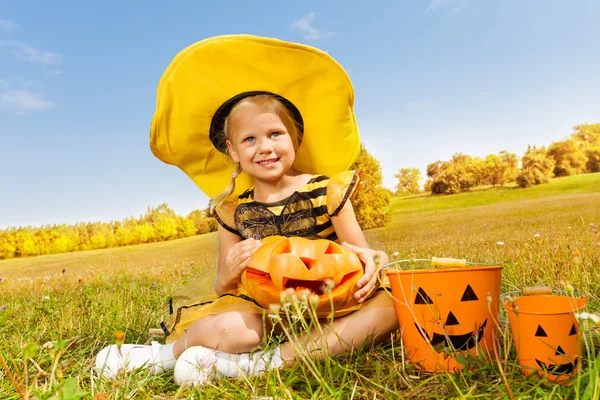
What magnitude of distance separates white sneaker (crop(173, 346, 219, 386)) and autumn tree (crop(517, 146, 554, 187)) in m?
21.4

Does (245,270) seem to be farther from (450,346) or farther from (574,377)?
(574,377)

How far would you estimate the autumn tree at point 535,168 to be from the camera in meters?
20.7

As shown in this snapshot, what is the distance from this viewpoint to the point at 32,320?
3697 millimetres

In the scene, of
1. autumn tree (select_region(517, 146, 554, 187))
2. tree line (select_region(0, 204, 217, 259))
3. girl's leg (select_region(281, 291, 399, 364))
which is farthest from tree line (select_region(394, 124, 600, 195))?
girl's leg (select_region(281, 291, 399, 364))

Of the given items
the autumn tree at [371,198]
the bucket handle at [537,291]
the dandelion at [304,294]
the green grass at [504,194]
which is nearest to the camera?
the dandelion at [304,294]

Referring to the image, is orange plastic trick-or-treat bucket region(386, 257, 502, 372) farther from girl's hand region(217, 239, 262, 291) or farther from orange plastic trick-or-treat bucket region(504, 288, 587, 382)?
girl's hand region(217, 239, 262, 291)

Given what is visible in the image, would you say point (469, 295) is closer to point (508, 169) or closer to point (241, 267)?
point (241, 267)

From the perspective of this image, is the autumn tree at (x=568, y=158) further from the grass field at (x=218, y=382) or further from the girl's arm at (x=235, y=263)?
the girl's arm at (x=235, y=263)

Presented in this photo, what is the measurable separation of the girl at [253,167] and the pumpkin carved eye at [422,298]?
0.32m

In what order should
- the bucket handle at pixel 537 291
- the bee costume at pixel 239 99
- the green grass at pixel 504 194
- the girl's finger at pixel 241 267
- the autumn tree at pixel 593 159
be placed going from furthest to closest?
the green grass at pixel 504 194 < the autumn tree at pixel 593 159 < the bee costume at pixel 239 99 < the girl's finger at pixel 241 267 < the bucket handle at pixel 537 291

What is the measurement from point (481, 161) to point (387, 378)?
797 inches

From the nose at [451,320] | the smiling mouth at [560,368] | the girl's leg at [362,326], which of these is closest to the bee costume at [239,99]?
the girl's leg at [362,326]

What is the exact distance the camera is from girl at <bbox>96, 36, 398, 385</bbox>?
2420mm

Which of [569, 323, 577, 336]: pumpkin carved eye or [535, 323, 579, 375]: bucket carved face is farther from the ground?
[569, 323, 577, 336]: pumpkin carved eye
